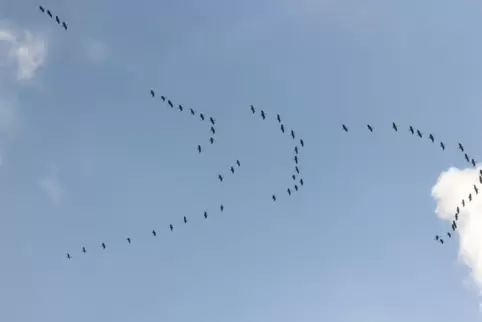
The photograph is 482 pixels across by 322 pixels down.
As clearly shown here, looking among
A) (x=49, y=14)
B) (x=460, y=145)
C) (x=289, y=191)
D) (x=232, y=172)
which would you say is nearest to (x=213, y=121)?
(x=232, y=172)

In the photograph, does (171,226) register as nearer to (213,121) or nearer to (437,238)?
(213,121)

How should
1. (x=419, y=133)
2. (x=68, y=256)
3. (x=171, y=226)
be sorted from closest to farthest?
(x=419, y=133) < (x=171, y=226) < (x=68, y=256)

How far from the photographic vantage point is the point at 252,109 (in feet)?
282

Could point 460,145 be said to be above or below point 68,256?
below

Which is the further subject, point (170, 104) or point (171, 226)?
point (171, 226)

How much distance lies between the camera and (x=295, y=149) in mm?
92000

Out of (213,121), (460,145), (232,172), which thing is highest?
(213,121)

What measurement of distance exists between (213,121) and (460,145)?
33.2 meters

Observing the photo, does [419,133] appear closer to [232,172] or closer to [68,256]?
[232,172]

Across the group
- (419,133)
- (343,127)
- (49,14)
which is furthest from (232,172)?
(49,14)

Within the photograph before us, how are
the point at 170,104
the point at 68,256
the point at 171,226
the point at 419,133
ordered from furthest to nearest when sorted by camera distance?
the point at 68,256, the point at 171,226, the point at 170,104, the point at 419,133

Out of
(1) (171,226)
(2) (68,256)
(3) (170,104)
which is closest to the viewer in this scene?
(3) (170,104)

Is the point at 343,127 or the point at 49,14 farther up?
the point at 49,14

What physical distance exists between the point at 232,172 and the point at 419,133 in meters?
26.0
